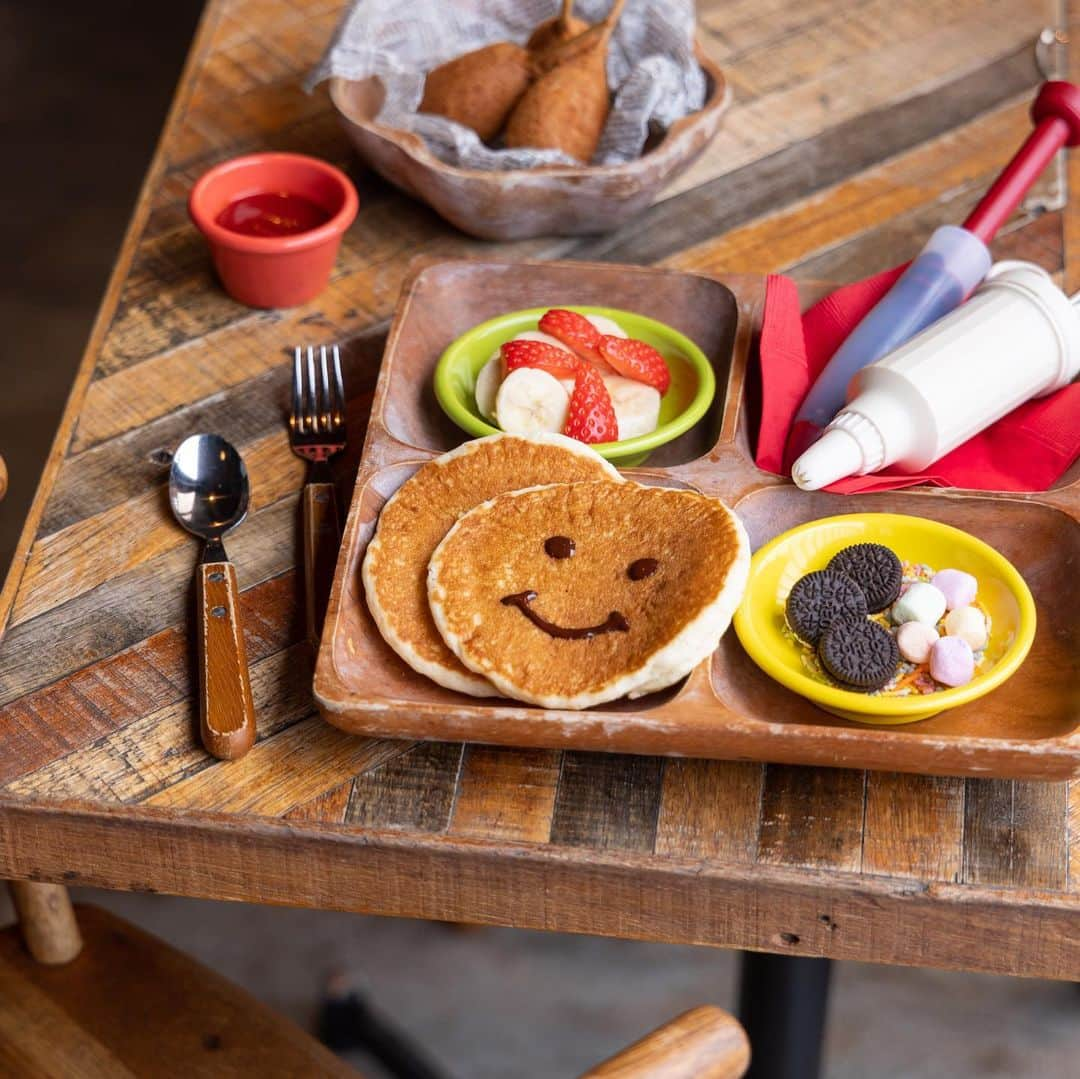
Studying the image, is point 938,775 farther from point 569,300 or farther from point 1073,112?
point 1073,112

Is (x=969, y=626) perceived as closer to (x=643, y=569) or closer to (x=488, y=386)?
(x=643, y=569)

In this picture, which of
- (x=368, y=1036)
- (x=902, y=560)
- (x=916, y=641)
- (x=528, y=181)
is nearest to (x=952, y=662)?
(x=916, y=641)

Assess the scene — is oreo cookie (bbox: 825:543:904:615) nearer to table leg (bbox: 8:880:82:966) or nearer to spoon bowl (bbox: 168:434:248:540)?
spoon bowl (bbox: 168:434:248:540)

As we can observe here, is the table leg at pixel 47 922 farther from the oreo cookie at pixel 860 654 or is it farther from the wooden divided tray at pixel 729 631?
the oreo cookie at pixel 860 654

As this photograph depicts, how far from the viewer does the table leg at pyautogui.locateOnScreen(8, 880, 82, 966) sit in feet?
4.40

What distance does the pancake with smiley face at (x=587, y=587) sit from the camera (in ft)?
3.45

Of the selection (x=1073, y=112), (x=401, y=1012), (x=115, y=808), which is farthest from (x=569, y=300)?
(x=401, y=1012)

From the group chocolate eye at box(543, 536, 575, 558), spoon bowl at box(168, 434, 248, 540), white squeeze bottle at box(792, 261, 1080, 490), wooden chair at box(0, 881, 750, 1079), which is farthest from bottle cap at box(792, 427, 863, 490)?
wooden chair at box(0, 881, 750, 1079)

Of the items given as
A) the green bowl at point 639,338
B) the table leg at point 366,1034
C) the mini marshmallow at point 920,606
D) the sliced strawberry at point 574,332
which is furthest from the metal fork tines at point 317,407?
the table leg at point 366,1034

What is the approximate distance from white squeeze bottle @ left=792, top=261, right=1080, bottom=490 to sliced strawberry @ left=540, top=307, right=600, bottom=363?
0.25 m

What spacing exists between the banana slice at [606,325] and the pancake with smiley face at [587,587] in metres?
0.28

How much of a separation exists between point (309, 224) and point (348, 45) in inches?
9.1

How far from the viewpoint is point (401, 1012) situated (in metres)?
2.23

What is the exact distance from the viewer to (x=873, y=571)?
3.75ft
